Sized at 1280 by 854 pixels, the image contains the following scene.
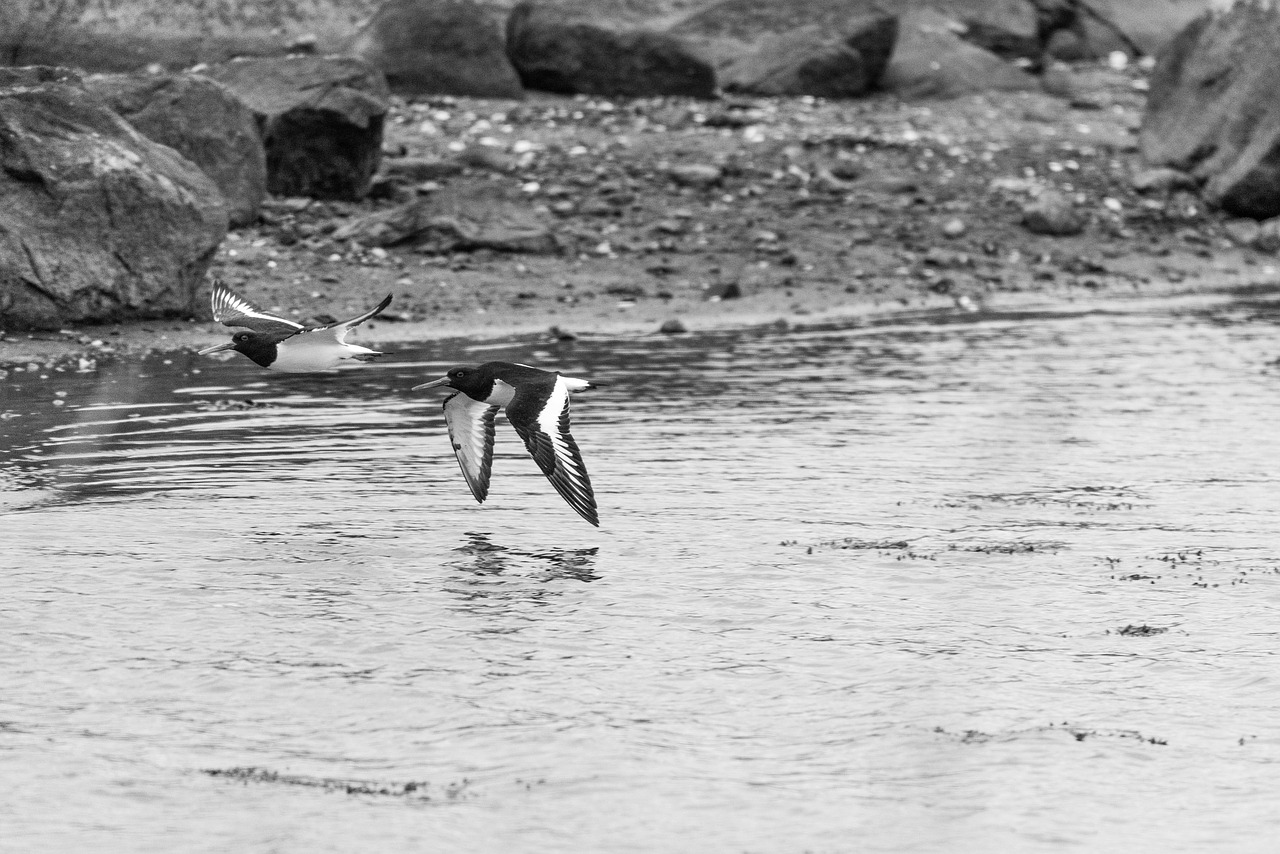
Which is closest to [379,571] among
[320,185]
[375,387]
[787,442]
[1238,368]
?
[787,442]

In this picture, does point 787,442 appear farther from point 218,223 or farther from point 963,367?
point 218,223

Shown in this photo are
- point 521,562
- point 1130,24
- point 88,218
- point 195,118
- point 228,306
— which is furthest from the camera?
point 1130,24

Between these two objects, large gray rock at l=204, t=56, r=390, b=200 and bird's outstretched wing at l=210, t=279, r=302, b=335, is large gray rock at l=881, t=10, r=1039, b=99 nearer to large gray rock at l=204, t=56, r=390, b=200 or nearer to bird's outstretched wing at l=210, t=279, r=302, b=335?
large gray rock at l=204, t=56, r=390, b=200

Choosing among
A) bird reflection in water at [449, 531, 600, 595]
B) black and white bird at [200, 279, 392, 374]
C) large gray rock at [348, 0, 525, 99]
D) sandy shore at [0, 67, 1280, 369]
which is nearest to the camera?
bird reflection in water at [449, 531, 600, 595]

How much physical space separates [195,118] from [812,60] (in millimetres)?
9476

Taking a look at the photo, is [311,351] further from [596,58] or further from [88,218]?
[596,58]

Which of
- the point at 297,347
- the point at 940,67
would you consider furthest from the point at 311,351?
the point at 940,67

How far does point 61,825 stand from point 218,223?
987cm

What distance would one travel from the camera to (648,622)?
8680 mm

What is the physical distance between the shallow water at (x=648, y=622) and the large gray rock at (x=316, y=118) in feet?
15.9

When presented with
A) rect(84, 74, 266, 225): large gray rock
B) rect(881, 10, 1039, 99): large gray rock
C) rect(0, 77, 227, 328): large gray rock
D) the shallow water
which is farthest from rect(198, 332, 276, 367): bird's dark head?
rect(881, 10, 1039, 99): large gray rock

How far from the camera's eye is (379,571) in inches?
370

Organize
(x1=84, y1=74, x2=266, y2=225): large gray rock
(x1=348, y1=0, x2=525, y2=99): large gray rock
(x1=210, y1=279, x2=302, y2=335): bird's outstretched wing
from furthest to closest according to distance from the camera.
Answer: (x1=348, y1=0, x2=525, y2=99): large gray rock
(x1=84, y1=74, x2=266, y2=225): large gray rock
(x1=210, y1=279, x2=302, y2=335): bird's outstretched wing

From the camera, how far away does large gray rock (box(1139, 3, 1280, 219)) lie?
22219mm
